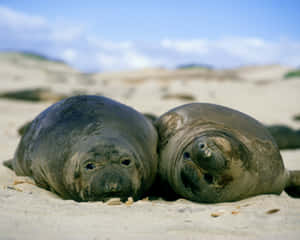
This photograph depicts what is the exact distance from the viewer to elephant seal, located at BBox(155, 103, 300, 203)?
10.8ft

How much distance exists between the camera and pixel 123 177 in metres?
2.95

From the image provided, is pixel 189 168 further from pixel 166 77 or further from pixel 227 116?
pixel 166 77

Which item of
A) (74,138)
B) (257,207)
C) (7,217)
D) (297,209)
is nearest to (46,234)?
(7,217)

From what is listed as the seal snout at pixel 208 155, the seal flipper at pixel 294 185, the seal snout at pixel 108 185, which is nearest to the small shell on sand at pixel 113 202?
the seal snout at pixel 108 185

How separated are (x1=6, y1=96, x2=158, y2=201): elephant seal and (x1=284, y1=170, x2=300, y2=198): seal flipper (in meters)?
1.37

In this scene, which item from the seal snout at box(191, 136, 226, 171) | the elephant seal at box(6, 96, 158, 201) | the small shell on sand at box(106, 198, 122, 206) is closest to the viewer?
the small shell on sand at box(106, 198, 122, 206)

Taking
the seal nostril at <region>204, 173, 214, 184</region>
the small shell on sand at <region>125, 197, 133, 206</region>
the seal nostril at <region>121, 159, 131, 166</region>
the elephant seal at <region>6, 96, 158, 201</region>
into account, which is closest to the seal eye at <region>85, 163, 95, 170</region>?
the elephant seal at <region>6, 96, 158, 201</region>

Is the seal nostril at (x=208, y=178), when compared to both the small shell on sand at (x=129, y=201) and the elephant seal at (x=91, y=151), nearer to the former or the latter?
the elephant seal at (x=91, y=151)

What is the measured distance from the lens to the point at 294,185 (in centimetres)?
403

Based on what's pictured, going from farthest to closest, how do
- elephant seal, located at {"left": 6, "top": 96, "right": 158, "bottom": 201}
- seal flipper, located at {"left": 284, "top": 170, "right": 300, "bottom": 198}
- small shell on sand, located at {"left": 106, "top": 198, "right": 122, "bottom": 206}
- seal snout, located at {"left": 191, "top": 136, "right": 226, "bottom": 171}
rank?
1. seal flipper, located at {"left": 284, "top": 170, "right": 300, "bottom": 198}
2. seal snout, located at {"left": 191, "top": 136, "right": 226, "bottom": 171}
3. elephant seal, located at {"left": 6, "top": 96, "right": 158, "bottom": 201}
4. small shell on sand, located at {"left": 106, "top": 198, "right": 122, "bottom": 206}

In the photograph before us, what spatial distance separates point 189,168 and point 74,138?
964mm

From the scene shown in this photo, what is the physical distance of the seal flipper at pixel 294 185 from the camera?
13.2ft

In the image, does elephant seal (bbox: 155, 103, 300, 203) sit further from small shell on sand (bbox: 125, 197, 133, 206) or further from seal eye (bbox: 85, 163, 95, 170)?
seal eye (bbox: 85, 163, 95, 170)

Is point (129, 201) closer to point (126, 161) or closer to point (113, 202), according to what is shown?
point (113, 202)
